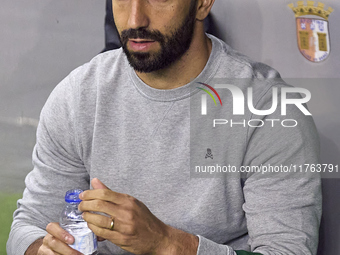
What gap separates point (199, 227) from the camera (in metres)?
1.30

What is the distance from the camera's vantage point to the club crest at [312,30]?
170 centimetres

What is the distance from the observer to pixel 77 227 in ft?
3.80

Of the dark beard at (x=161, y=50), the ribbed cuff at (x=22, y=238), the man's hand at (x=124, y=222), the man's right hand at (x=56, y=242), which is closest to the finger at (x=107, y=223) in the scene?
the man's hand at (x=124, y=222)

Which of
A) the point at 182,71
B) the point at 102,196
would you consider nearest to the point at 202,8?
the point at 182,71

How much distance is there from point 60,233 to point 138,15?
58 centimetres

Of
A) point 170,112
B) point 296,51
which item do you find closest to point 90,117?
point 170,112

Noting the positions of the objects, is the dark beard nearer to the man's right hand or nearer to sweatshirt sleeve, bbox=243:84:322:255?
sweatshirt sleeve, bbox=243:84:322:255

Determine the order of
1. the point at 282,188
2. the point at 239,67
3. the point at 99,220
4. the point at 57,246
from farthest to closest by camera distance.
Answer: the point at 239,67
the point at 282,188
the point at 57,246
the point at 99,220

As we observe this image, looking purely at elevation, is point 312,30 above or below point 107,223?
above

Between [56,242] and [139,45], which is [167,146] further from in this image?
[56,242]

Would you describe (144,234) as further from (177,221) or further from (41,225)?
(41,225)

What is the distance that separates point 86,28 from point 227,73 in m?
0.77

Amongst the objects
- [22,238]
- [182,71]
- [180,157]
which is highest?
[182,71]

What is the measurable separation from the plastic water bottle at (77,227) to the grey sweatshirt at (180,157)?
0.18 metres
